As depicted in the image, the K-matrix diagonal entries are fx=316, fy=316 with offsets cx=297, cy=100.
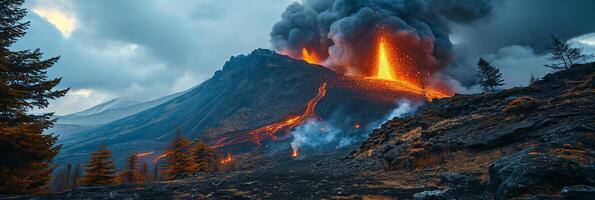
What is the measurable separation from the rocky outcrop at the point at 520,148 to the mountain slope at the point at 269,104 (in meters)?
87.9

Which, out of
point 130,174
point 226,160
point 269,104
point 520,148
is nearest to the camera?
point 520,148

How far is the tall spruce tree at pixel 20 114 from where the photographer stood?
1461cm

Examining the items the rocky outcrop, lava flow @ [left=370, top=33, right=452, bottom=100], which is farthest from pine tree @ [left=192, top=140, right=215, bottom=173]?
lava flow @ [left=370, top=33, right=452, bottom=100]

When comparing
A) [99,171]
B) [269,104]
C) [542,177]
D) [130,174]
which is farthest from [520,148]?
[269,104]

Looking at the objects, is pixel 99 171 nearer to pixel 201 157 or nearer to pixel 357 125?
pixel 201 157

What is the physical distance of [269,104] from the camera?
15412 cm

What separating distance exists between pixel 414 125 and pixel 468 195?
28.5 m

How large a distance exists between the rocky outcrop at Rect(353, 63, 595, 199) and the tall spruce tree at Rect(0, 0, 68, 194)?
1853 cm

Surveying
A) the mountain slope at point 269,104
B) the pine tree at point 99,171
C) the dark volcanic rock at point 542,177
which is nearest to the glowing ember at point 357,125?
the mountain slope at point 269,104

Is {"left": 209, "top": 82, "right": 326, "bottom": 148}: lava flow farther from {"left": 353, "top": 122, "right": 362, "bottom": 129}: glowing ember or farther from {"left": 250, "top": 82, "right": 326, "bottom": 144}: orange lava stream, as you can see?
{"left": 353, "top": 122, "right": 362, "bottom": 129}: glowing ember

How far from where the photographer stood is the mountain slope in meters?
130

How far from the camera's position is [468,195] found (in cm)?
961

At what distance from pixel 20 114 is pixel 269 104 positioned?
138m

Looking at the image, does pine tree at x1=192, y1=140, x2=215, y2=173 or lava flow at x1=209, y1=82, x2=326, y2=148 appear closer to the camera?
pine tree at x1=192, y1=140, x2=215, y2=173
